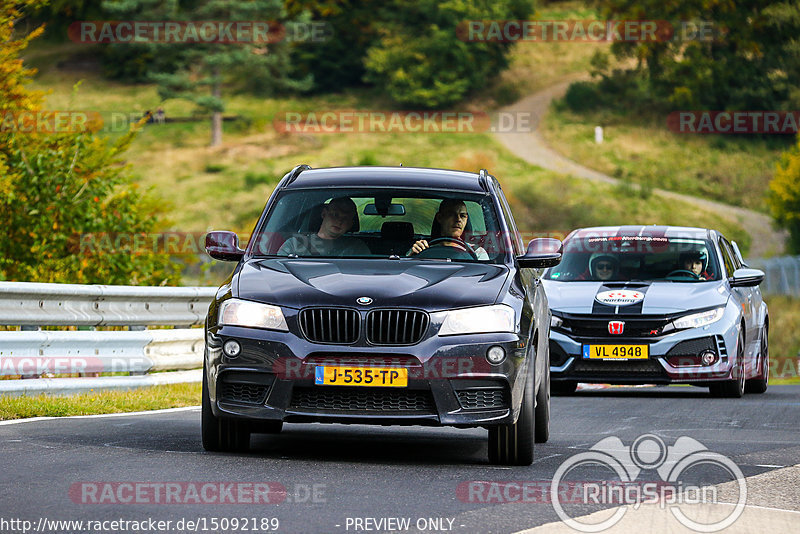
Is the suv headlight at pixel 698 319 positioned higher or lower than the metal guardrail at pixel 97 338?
lower

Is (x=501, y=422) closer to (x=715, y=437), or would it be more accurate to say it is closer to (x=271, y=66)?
(x=715, y=437)

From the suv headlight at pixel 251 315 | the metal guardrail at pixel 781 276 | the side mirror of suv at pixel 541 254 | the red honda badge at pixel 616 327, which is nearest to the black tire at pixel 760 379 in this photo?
the red honda badge at pixel 616 327

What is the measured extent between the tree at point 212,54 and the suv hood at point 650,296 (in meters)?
75.7

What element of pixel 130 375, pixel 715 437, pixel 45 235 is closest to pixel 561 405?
pixel 715 437

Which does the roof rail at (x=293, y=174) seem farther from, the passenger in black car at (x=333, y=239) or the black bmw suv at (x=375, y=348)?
the black bmw suv at (x=375, y=348)

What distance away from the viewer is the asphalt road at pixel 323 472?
6336 mm

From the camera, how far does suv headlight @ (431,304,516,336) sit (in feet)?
26.6

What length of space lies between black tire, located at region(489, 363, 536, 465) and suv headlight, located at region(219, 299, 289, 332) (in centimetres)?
136

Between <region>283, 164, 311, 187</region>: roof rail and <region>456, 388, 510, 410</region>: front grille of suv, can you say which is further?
<region>283, 164, 311, 187</region>: roof rail

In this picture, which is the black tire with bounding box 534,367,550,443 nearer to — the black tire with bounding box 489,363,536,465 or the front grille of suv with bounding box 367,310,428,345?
the black tire with bounding box 489,363,536,465

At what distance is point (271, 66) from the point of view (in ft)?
319

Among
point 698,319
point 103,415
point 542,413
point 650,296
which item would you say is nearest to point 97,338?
point 103,415

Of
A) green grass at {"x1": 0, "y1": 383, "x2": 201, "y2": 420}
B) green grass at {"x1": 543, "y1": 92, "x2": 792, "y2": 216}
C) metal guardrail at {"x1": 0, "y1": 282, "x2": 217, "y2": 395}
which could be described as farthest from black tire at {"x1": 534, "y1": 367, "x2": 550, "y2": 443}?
green grass at {"x1": 543, "y1": 92, "x2": 792, "y2": 216}

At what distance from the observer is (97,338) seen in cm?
1258
